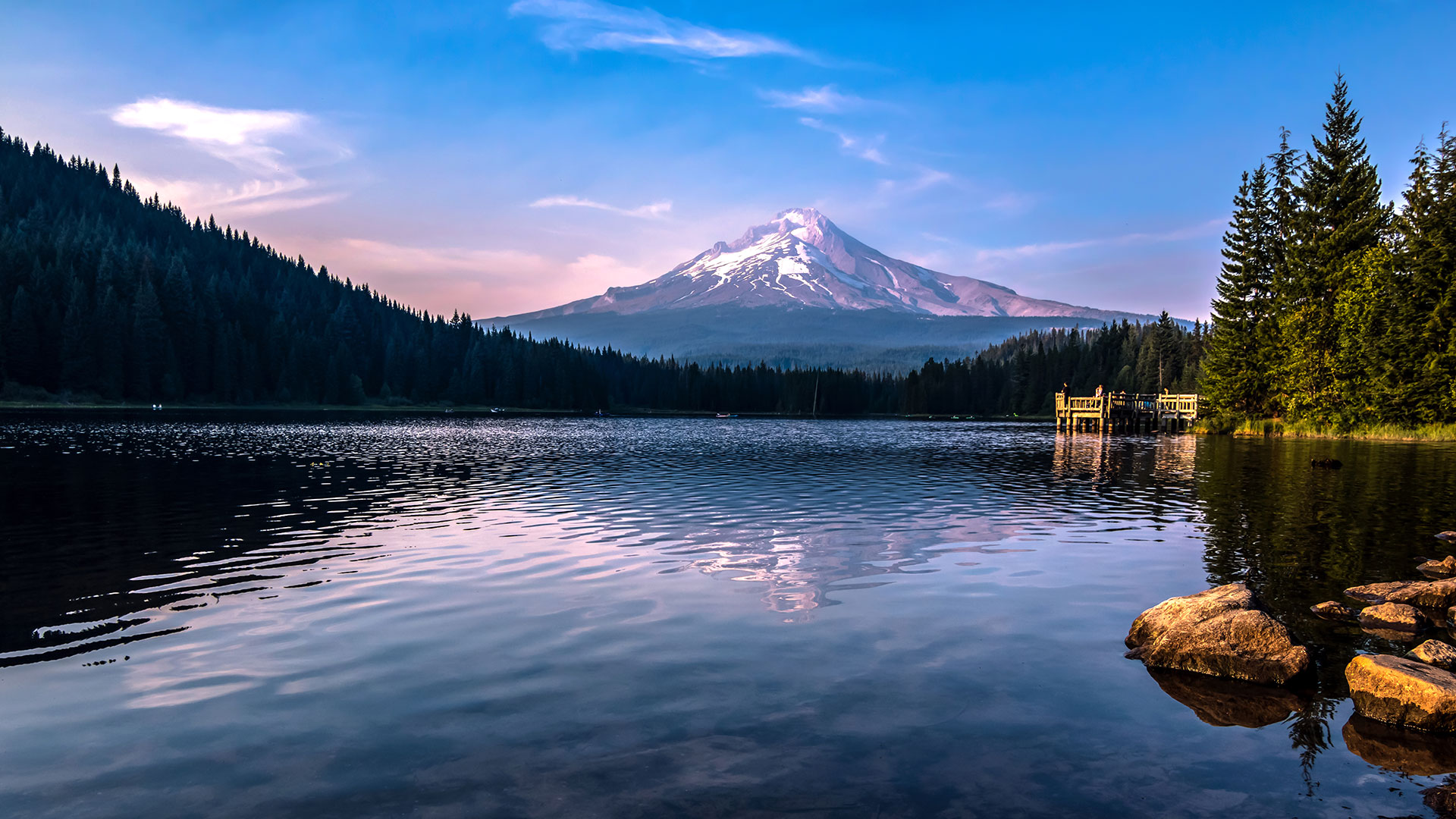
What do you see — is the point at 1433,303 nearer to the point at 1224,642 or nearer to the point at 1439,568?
the point at 1439,568

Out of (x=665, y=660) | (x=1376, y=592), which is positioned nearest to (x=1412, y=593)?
(x=1376, y=592)

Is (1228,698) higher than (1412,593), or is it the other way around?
(1412,593)

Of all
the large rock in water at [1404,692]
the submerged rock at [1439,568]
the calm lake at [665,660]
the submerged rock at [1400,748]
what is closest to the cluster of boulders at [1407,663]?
the large rock in water at [1404,692]

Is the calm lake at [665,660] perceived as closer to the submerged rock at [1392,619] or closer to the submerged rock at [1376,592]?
the submerged rock at [1376,592]

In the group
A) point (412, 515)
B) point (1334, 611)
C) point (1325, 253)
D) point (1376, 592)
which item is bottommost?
point (412, 515)

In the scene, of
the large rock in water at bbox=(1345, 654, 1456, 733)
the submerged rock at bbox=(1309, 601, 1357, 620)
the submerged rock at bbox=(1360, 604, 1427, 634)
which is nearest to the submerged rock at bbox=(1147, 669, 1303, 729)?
the large rock in water at bbox=(1345, 654, 1456, 733)

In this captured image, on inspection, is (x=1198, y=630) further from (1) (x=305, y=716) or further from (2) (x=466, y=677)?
(1) (x=305, y=716)

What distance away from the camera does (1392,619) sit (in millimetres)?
13914

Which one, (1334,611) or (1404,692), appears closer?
(1404,692)

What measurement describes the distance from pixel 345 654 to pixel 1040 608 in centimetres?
1162

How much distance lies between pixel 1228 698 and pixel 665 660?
7393 mm

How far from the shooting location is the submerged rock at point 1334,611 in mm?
14531

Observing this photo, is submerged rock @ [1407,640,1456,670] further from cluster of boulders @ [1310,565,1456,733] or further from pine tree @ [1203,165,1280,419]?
pine tree @ [1203,165,1280,419]

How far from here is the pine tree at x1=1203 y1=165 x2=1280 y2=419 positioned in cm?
8900
